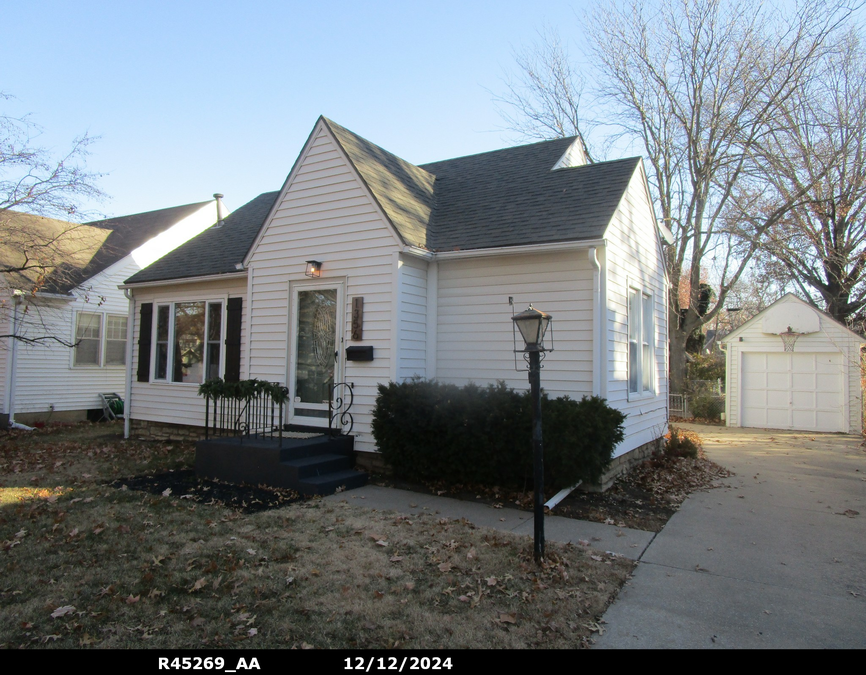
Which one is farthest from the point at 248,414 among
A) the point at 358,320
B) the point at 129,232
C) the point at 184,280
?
the point at 129,232

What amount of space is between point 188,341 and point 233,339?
65.3 inches

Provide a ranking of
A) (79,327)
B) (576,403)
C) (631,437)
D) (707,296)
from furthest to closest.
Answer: (707,296) < (79,327) < (631,437) < (576,403)

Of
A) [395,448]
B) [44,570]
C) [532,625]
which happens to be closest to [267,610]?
[532,625]

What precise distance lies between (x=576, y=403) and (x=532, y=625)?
3.54 meters

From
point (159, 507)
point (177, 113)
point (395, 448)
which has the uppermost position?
point (177, 113)

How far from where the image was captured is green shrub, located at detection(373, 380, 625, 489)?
21.6ft

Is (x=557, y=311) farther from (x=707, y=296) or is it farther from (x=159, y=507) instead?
(x=707, y=296)

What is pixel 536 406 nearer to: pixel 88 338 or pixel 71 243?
pixel 88 338

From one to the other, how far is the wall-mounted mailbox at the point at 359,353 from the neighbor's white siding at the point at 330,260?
0.33 ft

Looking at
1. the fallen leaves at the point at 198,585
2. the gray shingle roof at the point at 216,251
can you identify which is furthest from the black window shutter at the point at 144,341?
the fallen leaves at the point at 198,585

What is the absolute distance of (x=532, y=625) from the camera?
3547mm
